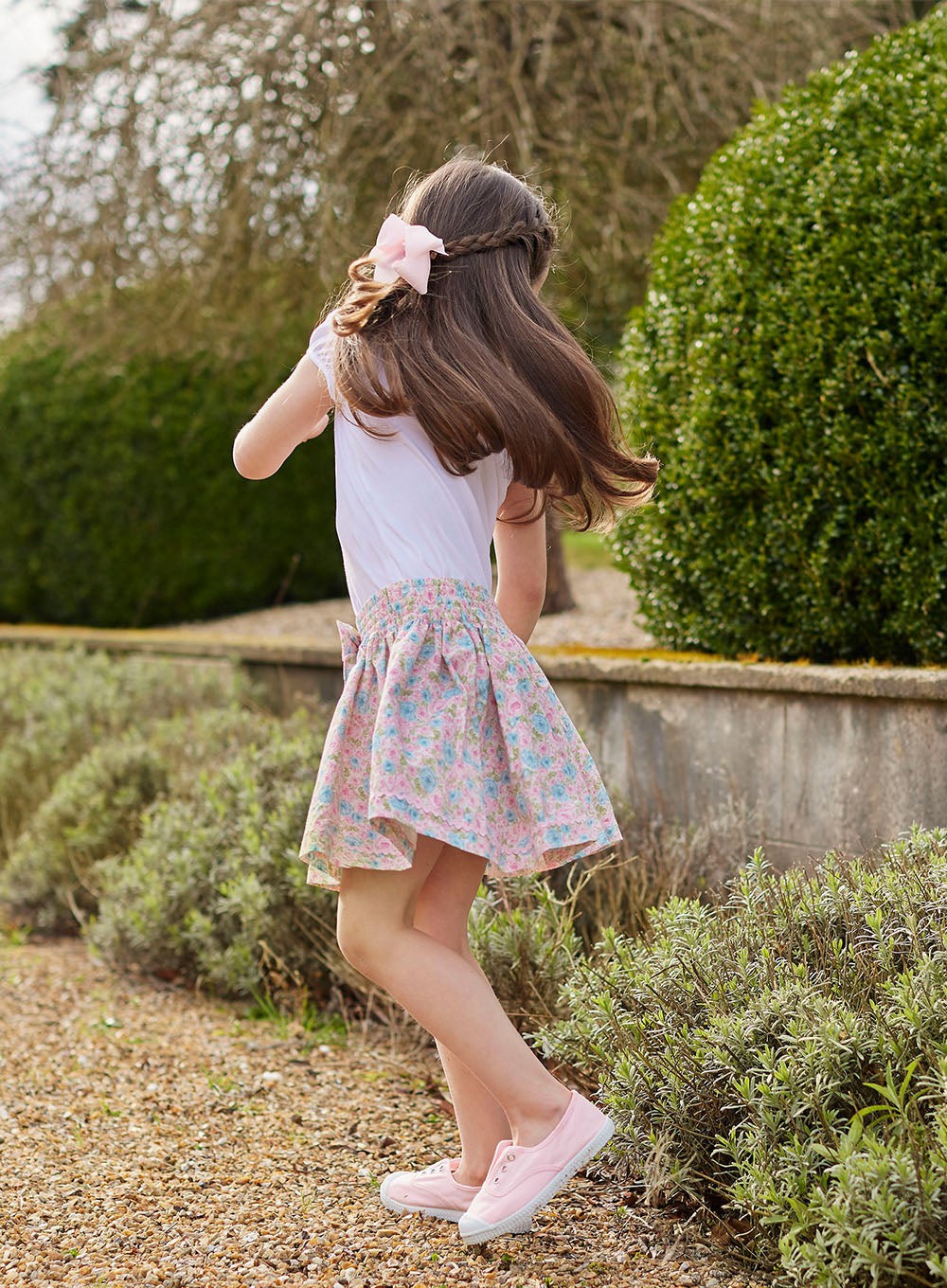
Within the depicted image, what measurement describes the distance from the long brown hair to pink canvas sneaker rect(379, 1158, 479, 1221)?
1.22 m

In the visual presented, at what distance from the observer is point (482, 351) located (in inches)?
84.7

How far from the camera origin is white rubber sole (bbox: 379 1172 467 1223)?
89.4 inches

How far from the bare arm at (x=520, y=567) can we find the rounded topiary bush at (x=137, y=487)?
5.22 m

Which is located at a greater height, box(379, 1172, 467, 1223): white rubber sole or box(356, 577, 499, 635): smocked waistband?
box(356, 577, 499, 635): smocked waistband

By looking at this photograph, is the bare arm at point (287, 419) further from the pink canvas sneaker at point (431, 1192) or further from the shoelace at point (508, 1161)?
the pink canvas sneaker at point (431, 1192)

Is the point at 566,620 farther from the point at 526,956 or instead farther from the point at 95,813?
the point at 526,956

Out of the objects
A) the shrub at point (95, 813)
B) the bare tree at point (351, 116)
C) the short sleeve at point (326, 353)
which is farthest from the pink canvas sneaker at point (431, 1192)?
the bare tree at point (351, 116)

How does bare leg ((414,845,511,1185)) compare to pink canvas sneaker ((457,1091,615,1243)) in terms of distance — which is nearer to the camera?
pink canvas sneaker ((457,1091,615,1243))

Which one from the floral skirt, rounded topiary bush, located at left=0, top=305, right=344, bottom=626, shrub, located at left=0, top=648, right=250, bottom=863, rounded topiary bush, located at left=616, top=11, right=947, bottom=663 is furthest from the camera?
rounded topiary bush, located at left=0, top=305, right=344, bottom=626

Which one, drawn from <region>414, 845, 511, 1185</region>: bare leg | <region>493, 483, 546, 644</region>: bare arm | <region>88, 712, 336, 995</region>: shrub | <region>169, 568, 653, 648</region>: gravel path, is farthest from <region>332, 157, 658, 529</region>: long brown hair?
<region>169, 568, 653, 648</region>: gravel path

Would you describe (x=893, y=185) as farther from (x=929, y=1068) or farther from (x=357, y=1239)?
(x=357, y=1239)

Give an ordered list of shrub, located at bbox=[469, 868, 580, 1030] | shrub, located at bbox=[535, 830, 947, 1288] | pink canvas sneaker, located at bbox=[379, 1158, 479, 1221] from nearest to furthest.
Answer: shrub, located at bbox=[535, 830, 947, 1288]
pink canvas sneaker, located at bbox=[379, 1158, 479, 1221]
shrub, located at bbox=[469, 868, 580, 1030]

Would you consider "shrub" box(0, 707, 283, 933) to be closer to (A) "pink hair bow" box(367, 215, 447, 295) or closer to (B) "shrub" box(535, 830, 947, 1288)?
(B) "shrub" box(535, 830, 947, 1288)

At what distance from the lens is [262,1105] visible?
291 cm
